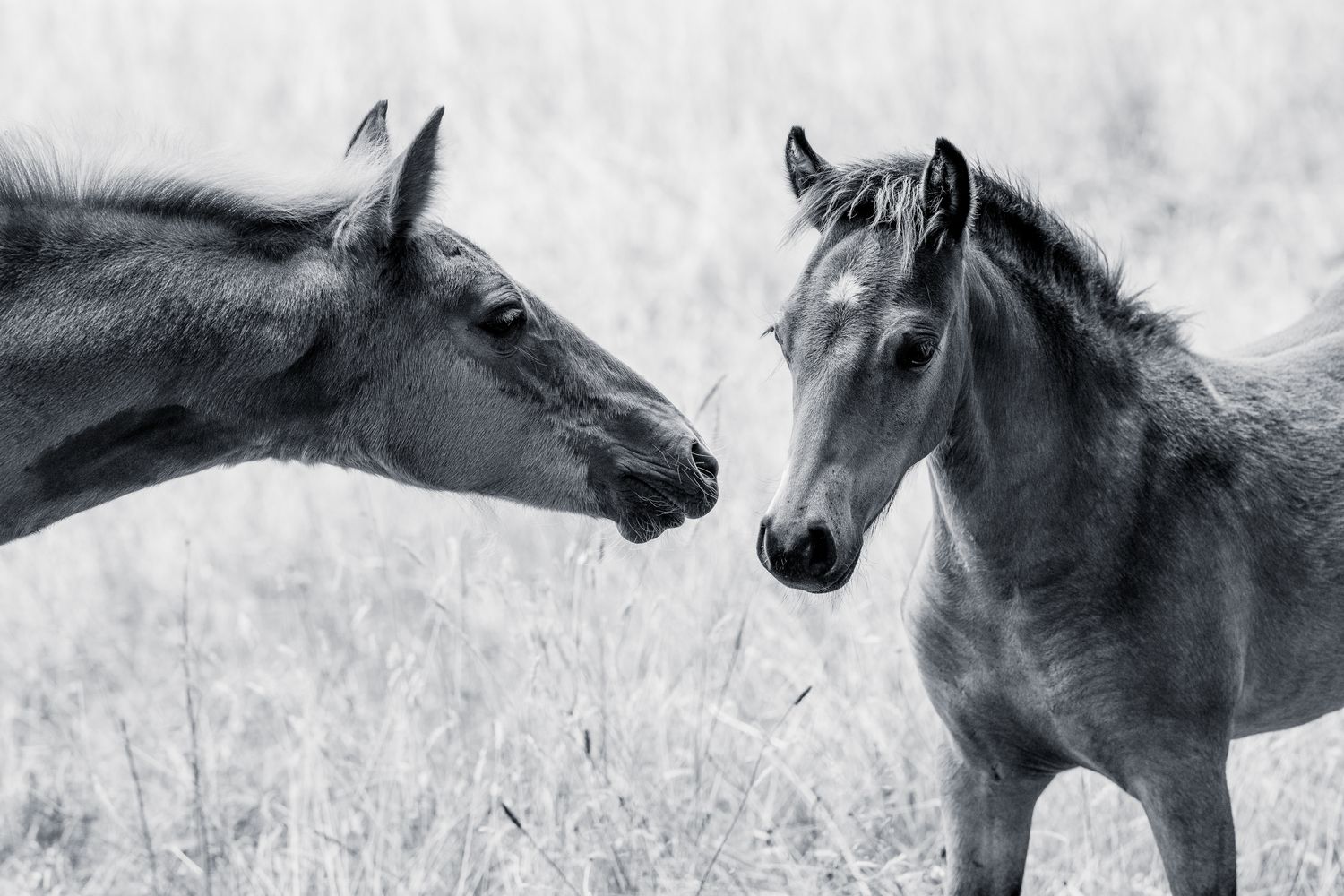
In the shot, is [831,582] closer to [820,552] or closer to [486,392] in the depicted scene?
[820,552]

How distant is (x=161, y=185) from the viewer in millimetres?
3094

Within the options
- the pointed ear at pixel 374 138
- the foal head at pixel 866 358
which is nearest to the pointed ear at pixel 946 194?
the foal head at pixel 866 358

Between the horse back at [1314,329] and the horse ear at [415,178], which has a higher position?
the horse back at [1314,329]

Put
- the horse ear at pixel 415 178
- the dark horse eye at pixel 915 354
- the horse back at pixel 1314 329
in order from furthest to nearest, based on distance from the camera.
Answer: the horse back at pixel 1314 329, the horse ear at pixel 415 178, the dark horse eye at pixel 915 354

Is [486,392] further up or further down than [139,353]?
further up

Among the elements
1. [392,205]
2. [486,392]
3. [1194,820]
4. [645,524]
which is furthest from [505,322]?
[1194,820]

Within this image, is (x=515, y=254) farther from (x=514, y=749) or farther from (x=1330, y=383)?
(x=1330, y=383)

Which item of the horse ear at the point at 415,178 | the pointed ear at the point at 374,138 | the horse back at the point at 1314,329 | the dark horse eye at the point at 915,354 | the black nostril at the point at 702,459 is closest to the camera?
the dark horse eye at the point at 915,354

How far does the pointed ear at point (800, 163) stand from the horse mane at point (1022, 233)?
0.15 ft

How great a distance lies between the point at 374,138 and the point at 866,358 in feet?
4.90

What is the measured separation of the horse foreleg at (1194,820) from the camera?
2.98 meters

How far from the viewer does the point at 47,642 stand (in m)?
5.96

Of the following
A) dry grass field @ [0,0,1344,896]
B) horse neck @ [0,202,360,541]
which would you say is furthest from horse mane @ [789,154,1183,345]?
horse neck @ [0,202,360,541]

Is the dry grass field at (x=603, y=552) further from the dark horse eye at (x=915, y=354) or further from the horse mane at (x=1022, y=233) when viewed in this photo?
the dark horse eye at (x=915, y=354)
